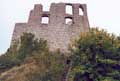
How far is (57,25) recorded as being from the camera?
6681 cm

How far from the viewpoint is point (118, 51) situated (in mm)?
55688

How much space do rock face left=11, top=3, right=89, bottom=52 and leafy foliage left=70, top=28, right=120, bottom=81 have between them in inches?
343

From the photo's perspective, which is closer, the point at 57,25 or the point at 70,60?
the point at 70,60

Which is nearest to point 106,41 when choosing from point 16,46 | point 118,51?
point 118,51

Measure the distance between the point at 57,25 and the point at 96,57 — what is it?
13503 mm

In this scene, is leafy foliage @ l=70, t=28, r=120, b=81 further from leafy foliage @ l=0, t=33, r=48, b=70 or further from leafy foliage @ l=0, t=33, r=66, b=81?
leafy foliage @ l=0, t=33, r=48, b=70

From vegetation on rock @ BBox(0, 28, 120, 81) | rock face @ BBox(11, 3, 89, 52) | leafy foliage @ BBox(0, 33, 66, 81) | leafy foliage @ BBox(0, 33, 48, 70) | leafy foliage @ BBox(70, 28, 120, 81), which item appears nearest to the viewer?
leafy foliage @ BBox(70, 28, 120, 81)

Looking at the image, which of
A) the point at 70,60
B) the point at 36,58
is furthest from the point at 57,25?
the point at 70,60

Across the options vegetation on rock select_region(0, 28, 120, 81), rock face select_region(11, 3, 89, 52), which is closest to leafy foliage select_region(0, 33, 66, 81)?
vegetation on rock select_region(0, 28, 120, 81)

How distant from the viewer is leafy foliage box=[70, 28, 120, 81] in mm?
53812

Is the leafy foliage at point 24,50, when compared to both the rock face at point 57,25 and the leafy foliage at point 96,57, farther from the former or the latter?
the leafy foliage at point 96,57

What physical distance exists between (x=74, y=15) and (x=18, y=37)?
23.9 ft

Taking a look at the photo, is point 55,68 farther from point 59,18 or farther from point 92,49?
point 59,18

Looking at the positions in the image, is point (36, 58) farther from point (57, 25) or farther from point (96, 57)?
point (96, 57)
